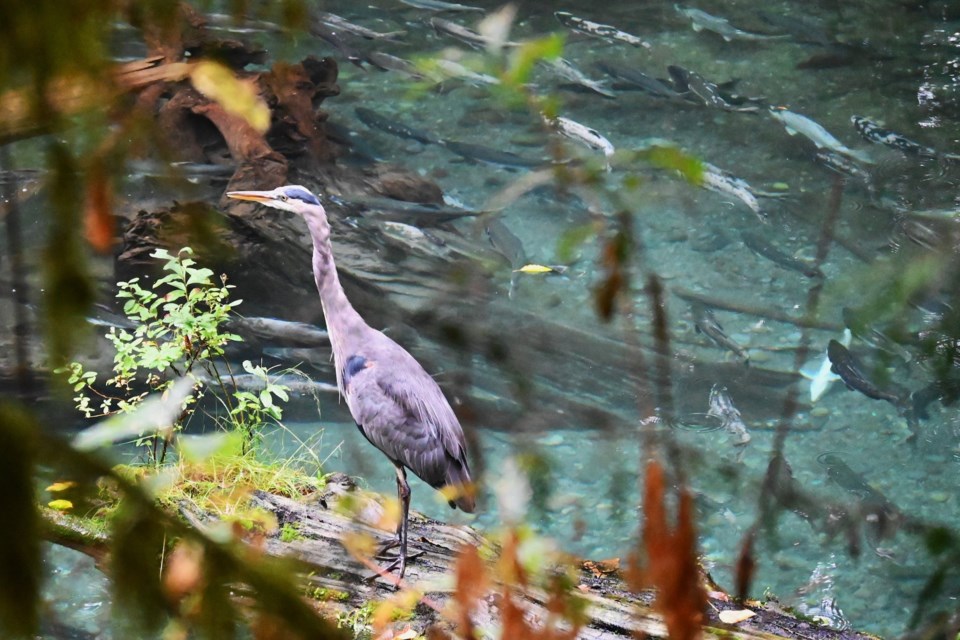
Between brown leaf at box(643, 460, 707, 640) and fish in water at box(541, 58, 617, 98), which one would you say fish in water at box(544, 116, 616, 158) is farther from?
brown leaf at box(643, 460, 707, 640)

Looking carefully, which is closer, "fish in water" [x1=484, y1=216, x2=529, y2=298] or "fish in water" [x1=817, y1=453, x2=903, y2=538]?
"fish in water" [x1=817, y1=453, x2=903, y2=538]

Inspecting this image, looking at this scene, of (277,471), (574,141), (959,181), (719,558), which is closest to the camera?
(277,471)

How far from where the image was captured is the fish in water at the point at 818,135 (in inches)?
249

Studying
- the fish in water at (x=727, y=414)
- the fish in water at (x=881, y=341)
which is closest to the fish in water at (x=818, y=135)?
the fish in water at (x=881, y=341)

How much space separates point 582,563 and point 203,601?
7.92ft

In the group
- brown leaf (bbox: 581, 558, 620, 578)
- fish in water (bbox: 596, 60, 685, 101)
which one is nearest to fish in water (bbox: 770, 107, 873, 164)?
fish in water (bbox: 596, 60, 685, 101)

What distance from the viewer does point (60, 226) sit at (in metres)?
0.65

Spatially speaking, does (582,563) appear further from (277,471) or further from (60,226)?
(60,226)

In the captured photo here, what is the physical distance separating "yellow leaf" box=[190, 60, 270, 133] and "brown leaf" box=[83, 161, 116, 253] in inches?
3.4

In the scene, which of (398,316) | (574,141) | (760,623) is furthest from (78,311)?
(574,141)

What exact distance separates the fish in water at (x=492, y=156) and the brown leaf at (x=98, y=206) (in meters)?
5.85

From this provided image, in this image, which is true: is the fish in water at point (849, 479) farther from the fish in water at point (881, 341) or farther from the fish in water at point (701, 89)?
the fish in water at point (701, 89)

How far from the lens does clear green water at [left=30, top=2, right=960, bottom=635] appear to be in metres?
4.25

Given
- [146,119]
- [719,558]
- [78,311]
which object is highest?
[146,119]
